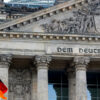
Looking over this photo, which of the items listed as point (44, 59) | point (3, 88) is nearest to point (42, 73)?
point (44, 59)

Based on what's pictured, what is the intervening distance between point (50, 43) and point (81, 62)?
341 centimetres

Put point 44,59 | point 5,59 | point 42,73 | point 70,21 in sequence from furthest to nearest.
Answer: point 70,21 → point 44,59 → point 42,73 → point 5,59

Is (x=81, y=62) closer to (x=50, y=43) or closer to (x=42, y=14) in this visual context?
(x=50, y=43)

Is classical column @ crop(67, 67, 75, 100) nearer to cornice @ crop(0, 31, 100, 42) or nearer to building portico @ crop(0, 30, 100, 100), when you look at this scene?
building portico @ crop(0, 30, 100, 100)

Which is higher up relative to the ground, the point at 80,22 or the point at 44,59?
the point at 80,22

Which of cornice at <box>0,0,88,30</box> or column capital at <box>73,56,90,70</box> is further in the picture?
column capital at <box>73,56,90,70</box>

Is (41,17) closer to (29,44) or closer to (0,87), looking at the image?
(29,44)

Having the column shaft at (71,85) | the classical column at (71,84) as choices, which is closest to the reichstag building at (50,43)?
the classical column at (71,84)

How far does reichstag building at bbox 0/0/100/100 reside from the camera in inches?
1526

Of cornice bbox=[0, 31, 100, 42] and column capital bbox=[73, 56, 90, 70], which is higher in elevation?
cornice bbox=[0, 31, 100, 42]

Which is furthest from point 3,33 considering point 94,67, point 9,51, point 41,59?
point 94,67

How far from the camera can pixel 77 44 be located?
39875 mm

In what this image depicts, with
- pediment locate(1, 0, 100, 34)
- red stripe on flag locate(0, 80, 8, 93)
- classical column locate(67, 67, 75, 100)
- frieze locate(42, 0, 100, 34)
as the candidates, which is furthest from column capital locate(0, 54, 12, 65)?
classical column locate(67, 67, 75, 100)

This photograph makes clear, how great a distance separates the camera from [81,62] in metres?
39.4
